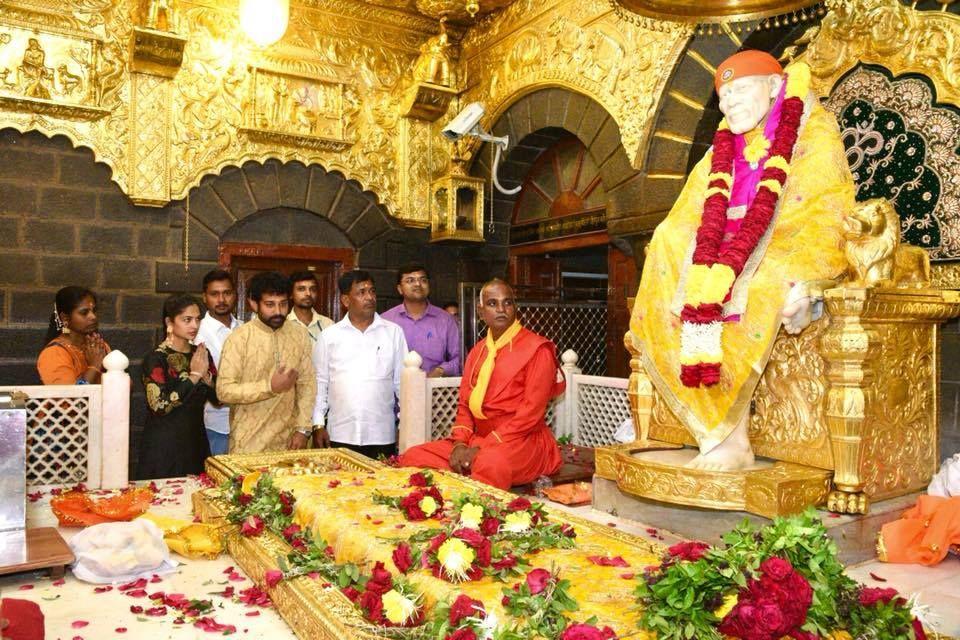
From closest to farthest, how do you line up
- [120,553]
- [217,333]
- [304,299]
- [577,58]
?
[120,553] < [217,333] < [304,299] < [577,58]

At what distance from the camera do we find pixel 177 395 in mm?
4293

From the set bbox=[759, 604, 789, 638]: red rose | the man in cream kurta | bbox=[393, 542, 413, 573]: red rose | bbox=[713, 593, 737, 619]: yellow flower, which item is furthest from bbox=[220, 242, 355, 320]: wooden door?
bbox=[759, 604, 789, 638]: red rose

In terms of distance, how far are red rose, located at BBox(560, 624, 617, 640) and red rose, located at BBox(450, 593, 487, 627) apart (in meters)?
0.27

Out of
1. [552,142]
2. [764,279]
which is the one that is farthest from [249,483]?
[552,142]

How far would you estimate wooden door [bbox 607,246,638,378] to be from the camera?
6320mm

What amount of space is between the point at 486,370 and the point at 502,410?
28cm

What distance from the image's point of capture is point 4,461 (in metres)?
2.94

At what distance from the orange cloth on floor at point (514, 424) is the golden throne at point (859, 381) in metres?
0.53

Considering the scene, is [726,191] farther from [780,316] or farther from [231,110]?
[231,110]

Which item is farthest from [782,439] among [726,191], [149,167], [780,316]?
[149,167]

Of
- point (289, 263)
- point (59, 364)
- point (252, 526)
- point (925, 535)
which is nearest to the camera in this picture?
point (252, 526)

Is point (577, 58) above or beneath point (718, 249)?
above

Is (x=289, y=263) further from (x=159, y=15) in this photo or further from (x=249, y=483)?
(x=249, y=483)

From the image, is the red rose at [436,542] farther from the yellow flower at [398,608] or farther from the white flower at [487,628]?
the white flower at [487,628]
